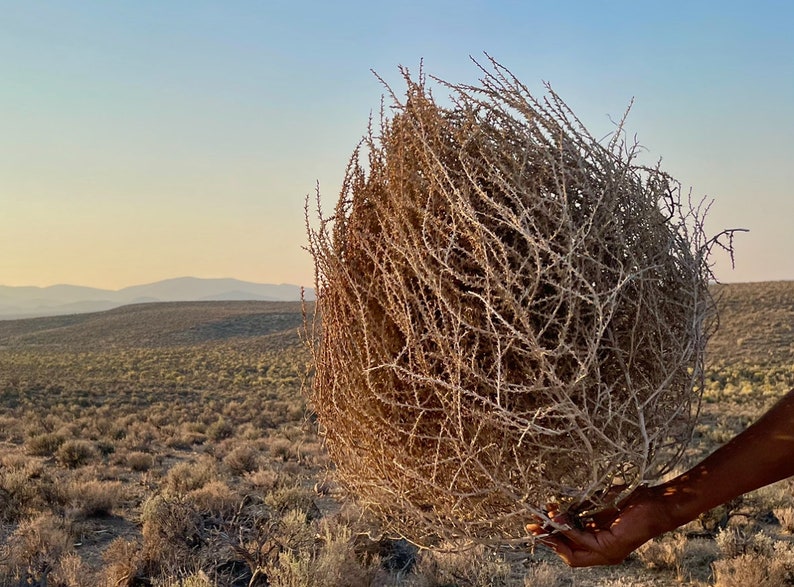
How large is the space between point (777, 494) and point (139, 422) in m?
14.3

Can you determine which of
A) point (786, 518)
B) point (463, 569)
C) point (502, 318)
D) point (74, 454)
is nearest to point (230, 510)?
point (463, 569)

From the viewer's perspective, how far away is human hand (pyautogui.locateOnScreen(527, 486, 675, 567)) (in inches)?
86.6

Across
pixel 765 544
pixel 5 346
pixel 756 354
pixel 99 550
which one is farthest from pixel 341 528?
pixel 5 346

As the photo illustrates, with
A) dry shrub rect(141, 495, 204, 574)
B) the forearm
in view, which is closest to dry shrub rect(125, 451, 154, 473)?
dry shrub rect(141, 495, 204, 574)

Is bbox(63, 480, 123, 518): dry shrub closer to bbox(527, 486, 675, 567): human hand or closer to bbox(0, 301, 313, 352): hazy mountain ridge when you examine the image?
bbox(527, 486, 675, 567): human hand

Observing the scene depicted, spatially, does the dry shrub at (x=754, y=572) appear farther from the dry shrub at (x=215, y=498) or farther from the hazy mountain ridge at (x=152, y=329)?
the hazy mountain ridge at (x=152, y=329)

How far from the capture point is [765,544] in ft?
19.7

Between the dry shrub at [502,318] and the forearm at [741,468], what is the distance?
0.54ft

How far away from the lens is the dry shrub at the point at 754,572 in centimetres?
521

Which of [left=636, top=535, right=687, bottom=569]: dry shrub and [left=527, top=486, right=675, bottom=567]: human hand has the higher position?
[left=527, top=486, right=675, bottom=567]: human hand

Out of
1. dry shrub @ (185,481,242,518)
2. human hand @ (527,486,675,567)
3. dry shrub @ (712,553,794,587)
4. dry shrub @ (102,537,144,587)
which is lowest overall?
dry shrub @ (712,553,794,587)

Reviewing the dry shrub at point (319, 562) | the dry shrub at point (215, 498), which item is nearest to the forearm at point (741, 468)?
the dry shrub at point (319, 562)

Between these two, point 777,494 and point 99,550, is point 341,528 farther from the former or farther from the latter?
point 777,494

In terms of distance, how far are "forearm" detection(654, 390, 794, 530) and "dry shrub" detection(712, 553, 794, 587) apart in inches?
157
